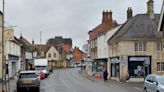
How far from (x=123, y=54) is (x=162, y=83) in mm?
32869

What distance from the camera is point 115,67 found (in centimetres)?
6444

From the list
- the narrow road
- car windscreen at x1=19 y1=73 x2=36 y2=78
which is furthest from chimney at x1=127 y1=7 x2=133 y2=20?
car windscreen at x1=19 y1=73 x2=36 y2=78

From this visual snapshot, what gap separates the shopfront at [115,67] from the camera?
203ft

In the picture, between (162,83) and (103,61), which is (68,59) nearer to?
(103,61)

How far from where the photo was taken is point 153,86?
27.3 meters

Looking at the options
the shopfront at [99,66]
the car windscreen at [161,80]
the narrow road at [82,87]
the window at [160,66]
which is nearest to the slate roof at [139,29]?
the window at [160,66]

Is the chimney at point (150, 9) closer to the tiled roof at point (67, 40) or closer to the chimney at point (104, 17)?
the chimney at point (104, 17)

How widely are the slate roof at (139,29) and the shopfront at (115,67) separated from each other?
2.89m

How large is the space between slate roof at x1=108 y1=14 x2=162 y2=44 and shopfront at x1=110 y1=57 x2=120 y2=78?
9.48ft

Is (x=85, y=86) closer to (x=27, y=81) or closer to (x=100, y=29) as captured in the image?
(x=27, y=81)

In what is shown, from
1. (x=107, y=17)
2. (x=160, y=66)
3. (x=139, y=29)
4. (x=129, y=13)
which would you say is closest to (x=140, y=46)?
(x=139, y=29)

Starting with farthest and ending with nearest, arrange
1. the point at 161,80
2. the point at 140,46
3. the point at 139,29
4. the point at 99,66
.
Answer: the point at 99,66, the point at 139,29, the point at 140,46, the point at 161,80

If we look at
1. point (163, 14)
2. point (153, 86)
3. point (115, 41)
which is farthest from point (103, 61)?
point (153, 86)

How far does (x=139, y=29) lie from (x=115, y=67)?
280 inches
